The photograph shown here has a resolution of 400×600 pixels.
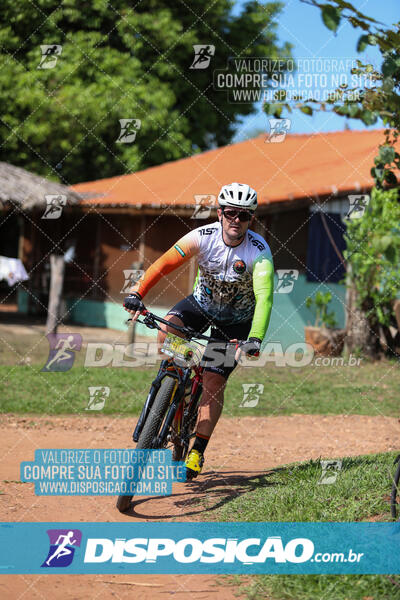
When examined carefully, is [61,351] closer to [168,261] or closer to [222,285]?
[222,285]

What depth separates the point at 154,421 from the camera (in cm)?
518

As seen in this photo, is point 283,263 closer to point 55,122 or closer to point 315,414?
point 315,414

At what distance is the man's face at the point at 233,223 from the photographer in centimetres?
559

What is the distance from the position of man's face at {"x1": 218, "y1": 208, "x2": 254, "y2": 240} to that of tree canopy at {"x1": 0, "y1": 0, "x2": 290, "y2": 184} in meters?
17.6

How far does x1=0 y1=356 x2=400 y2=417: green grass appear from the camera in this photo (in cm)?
958

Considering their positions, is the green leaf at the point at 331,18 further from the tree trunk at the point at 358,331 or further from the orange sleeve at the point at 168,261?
the tree trunk at the point at 358,331

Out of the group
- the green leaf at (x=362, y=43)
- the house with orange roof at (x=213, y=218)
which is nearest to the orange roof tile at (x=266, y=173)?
the house with orange roof at (x=213, y=218)

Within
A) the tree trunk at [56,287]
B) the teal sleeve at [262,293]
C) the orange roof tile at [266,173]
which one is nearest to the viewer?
the teal sleeve at [262,293]

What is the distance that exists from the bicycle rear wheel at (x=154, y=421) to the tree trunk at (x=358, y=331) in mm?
8886

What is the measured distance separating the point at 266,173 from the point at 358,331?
17.4ft

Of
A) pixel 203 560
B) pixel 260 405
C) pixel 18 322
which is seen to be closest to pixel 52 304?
pixel 18 322

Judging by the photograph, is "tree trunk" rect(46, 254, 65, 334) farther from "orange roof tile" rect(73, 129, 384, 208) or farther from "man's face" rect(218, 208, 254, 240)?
"man's face" rect(218, 208, 254, 240)

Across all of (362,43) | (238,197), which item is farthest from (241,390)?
(362,43)

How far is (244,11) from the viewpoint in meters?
26.8
